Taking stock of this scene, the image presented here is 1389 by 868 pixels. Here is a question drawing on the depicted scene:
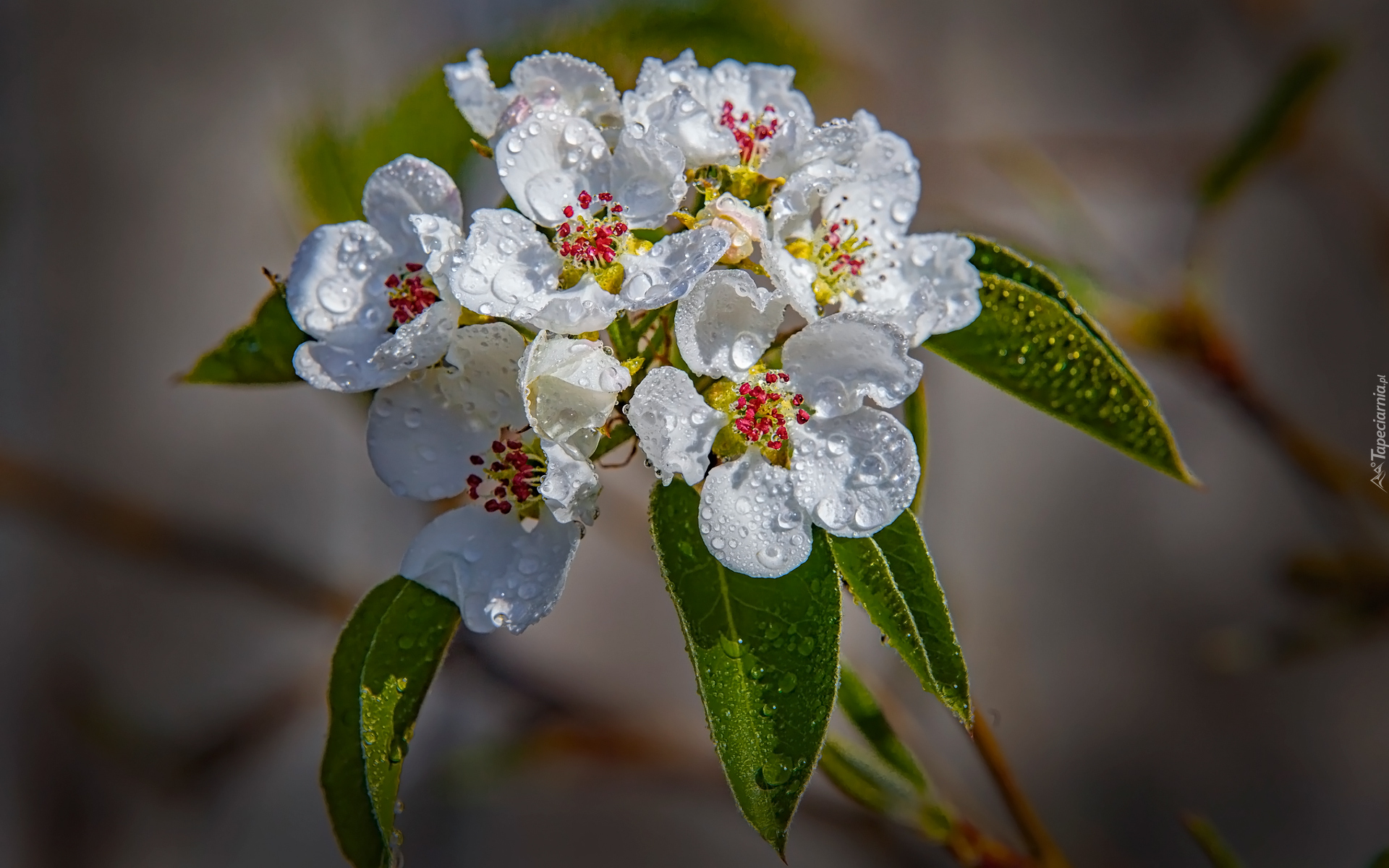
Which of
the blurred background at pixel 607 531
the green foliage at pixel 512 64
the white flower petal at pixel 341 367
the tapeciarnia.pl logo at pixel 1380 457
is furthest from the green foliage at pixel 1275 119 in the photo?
the white flower petal at pixel 341 367

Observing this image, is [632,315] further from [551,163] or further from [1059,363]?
[1059,363]

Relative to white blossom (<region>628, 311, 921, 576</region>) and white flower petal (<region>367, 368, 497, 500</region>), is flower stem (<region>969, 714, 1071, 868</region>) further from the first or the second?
white flower petal (<region>367, 368, 497, 500</region>)

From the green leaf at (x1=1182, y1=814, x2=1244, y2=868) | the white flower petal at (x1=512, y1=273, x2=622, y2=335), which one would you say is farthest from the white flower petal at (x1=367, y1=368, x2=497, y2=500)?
the green leaf at (x1=1182, y1=814, x2=1244, y2=868)

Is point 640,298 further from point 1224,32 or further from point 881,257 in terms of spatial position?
point 1224,32

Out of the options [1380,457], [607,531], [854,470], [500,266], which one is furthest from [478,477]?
[1380,457]

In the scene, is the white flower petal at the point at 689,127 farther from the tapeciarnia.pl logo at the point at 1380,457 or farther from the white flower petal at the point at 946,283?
the tapeciarnia.pl logo at the point at 1380,457

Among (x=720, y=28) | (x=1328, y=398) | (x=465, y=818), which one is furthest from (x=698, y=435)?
(x=1328, y=398)

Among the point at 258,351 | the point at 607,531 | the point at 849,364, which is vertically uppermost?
the point at 849,364
